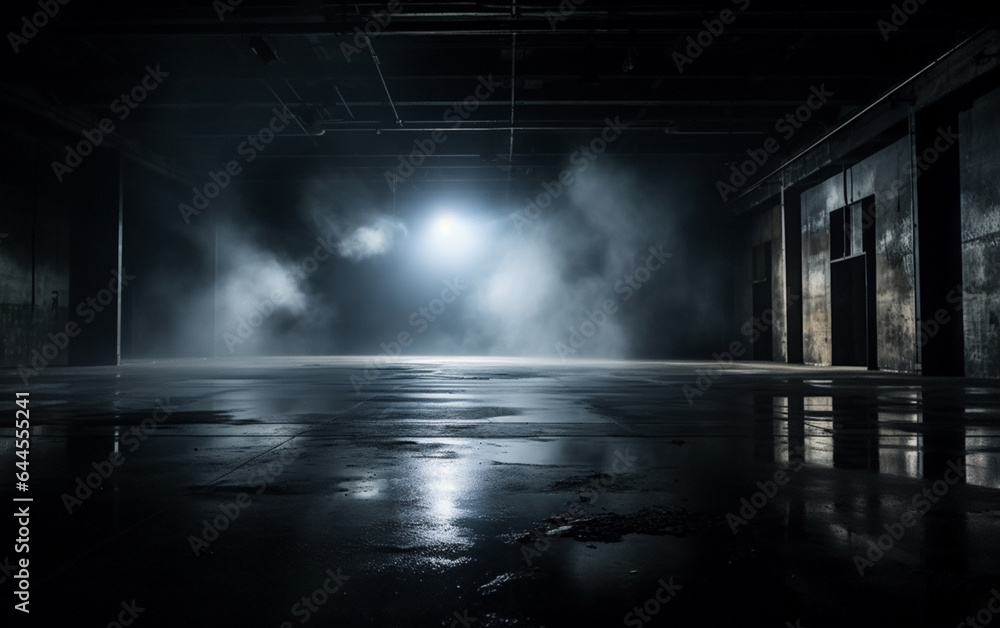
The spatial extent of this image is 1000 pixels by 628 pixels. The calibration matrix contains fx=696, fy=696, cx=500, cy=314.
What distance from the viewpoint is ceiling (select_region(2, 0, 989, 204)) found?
10414 millimetres

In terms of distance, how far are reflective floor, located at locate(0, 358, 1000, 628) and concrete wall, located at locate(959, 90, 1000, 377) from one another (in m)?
7.59

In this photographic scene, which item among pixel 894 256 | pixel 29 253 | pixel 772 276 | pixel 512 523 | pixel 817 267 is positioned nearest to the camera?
pixel 512 523

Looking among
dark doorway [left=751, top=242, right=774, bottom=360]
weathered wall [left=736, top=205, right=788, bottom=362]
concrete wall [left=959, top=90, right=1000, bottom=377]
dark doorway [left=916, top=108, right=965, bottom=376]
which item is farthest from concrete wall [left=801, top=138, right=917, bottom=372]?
dark doorway [left=751, top=242, right=774, bottom=360]

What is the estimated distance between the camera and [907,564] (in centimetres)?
192

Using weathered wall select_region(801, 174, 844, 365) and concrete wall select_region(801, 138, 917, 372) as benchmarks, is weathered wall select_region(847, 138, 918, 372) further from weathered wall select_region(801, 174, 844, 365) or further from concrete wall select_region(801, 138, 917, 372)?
weathered wall select_region(801, 174, 844, 365)

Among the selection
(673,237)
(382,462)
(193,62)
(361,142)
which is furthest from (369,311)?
(382,462)

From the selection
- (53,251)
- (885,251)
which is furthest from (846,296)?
(53,251)

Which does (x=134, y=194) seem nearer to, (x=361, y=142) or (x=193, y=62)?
(x=361, y=142)

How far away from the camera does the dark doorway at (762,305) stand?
21422mm

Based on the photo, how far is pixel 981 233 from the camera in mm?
11273

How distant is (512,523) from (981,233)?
39.4ft

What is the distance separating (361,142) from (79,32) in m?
8.81

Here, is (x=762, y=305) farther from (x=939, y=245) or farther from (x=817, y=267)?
(x=939, y=245)

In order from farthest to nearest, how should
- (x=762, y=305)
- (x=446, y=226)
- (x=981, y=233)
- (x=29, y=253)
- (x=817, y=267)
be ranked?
(x=446, y=226) → (x=762, y=305) → (x=817, y=267) → (x=29, y=253) → (x=981, y=233)
